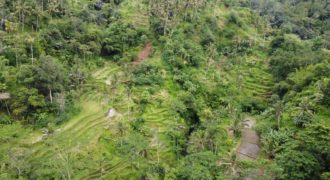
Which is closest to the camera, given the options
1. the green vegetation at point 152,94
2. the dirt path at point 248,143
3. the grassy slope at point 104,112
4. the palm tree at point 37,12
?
the green vegetation at point 152,94

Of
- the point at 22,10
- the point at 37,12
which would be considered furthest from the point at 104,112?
the point at 22,10

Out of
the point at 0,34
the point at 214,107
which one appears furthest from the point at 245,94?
the point at 0,34

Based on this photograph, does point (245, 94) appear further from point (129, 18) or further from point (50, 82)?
point (50, 82)

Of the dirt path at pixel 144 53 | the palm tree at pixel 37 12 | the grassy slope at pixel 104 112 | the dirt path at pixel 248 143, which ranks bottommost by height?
the dirt path at pixel 248 143

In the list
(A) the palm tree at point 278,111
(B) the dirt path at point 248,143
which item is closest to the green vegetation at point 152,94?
(A) the palm tree at point 278,111

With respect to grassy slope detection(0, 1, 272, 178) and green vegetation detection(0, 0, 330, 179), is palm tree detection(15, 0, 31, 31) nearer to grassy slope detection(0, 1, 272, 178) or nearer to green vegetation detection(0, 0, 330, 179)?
green vegetation detection(0, 0, 330, 179)

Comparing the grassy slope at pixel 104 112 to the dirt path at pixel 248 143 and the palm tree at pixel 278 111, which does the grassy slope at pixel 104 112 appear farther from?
the palm tree at pixel 278 111
